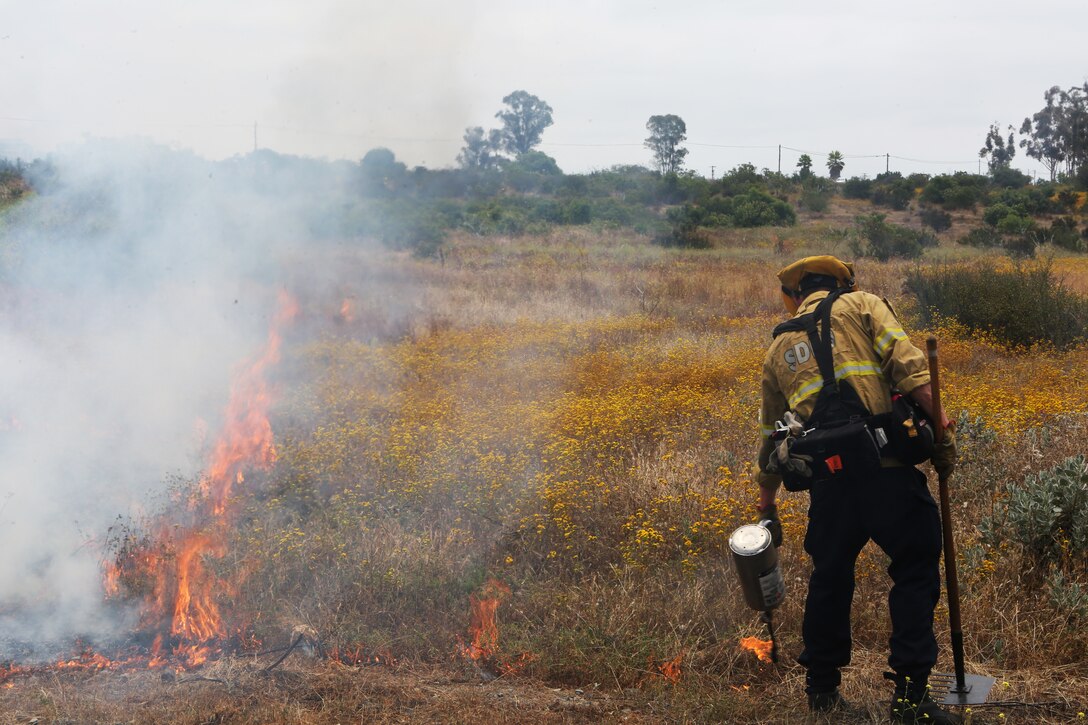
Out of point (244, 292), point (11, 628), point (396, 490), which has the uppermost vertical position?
point (244, 292)

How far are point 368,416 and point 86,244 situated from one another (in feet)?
10.1

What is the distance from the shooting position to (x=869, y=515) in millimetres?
3299

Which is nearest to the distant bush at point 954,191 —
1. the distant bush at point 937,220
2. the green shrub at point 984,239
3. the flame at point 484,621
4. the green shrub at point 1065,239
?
the distant bush at point 937,220

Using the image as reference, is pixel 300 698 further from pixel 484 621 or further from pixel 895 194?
pixel 895 194

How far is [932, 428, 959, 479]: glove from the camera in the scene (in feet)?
10.8

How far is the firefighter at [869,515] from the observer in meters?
3.25

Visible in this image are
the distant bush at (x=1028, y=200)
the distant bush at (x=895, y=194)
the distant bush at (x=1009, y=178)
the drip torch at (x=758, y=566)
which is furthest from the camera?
the distant bush at (x=1009, y=178)

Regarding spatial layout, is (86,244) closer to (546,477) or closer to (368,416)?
(368,416)

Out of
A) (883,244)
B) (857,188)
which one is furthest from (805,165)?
(883,244)

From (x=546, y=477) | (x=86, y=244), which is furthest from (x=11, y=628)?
(x=86, y=244)

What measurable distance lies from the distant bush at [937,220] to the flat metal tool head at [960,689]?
33.6 m

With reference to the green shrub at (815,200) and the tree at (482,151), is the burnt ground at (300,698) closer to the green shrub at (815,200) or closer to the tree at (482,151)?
the tree at (482,151)

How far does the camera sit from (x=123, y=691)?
4180 mm

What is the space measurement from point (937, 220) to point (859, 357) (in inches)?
1387
